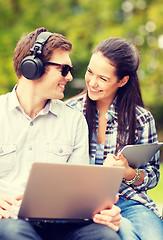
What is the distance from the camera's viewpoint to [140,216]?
2.78 metres

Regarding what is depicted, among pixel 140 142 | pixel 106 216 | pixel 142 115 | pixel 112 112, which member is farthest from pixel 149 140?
pixel 106 216

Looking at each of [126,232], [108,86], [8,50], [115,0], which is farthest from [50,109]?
[115,0]

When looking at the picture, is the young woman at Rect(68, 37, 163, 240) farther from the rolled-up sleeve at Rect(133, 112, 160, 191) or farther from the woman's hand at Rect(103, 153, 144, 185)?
the woman's hand at Rect(103, 153, 144, 185)

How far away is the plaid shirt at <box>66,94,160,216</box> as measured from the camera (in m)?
2.92

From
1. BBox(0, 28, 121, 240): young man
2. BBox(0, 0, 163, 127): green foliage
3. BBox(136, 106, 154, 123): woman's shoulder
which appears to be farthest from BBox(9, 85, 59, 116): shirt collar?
BBox(0, 0, 163, 127): green foliage

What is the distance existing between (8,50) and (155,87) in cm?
535

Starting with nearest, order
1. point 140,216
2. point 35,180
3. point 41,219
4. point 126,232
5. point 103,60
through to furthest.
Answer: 1. point 35,180
2. point 41,219
3. point 126,232
4. point 140,216
5. point 103,60

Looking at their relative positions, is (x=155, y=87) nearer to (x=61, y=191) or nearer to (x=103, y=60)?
(x=103, y=60)

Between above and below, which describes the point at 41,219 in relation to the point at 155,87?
below

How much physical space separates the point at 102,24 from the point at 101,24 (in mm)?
101

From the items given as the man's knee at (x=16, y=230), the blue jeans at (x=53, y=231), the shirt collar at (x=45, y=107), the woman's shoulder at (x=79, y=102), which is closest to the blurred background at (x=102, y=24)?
the woman's shoulder at (x=79, y=102)

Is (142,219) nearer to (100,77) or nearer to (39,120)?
(39,120)

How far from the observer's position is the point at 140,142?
10.0 ft

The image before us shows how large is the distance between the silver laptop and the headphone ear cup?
682mm
